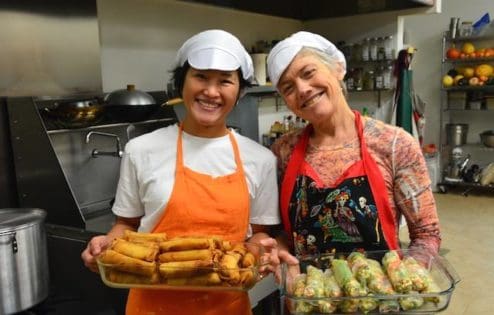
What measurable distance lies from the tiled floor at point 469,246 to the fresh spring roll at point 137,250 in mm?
1996

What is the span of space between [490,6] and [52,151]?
4803 millimetres

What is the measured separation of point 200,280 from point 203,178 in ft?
0.91

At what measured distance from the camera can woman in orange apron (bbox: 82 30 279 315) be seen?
1.03 m

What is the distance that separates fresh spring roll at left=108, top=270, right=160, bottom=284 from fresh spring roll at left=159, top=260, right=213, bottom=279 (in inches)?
0.7

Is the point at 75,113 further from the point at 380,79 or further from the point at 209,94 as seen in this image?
the point at 380,79

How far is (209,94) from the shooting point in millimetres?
1021

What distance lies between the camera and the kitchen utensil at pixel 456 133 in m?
4.97

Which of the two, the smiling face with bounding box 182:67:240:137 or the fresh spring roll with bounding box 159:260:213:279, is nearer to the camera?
the fresh spring roll with bounding box 159:260:213:279

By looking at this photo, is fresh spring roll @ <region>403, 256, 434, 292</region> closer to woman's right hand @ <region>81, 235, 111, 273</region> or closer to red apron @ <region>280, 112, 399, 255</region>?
red apron @ <region>280, 112, 399, 255</region>

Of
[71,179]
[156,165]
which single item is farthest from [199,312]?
[71,179]

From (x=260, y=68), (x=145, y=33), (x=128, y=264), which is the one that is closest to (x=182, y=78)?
(x=128, y=264)

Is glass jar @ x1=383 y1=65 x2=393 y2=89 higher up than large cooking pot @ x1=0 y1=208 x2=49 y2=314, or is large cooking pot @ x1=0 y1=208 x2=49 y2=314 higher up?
glass jar @ x1=383 y1=65 x2=393 y2=89

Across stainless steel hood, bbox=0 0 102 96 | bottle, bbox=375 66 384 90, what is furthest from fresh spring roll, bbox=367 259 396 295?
bottle, bbox=375 66 384 90

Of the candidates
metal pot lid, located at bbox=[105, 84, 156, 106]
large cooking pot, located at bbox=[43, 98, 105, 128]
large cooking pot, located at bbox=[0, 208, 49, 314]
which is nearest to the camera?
large cooking pot, located at bbox=[0, 208, 49, 314]
